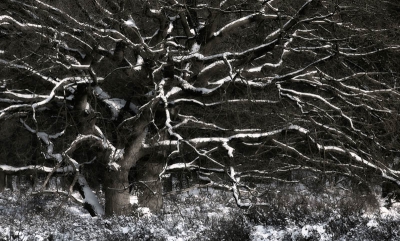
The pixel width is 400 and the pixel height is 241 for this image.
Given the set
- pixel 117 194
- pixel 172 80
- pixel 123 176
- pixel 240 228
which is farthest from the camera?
pixel 117 194

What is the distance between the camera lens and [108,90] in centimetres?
1511

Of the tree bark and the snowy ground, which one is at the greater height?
the tree bark

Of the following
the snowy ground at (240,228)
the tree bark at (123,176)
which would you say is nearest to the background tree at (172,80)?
the tree bark at (123,176)

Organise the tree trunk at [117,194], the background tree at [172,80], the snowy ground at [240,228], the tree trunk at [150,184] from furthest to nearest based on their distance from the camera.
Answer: the tree trunk at [150,184], the tree trunk at [117,194], the background tree at [172,80], the snowy ground at [240,228]

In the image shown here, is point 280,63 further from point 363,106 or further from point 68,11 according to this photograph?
point 68,11

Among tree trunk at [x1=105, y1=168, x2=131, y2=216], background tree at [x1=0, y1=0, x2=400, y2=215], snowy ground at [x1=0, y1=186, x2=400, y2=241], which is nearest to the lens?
snowy ground at [x1=0, y1=186, x2=400, y2=241]

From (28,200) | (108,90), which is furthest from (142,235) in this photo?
(28,200)

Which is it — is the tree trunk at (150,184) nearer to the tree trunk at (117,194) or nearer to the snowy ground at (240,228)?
the tree trunk at (117,194)

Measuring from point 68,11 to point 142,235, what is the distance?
5.86 metres

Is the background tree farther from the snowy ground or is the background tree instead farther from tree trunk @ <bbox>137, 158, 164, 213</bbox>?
the snowy ground

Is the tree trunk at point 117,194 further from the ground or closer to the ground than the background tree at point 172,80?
closer to the ground

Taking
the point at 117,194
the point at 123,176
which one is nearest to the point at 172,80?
the point at 123,176

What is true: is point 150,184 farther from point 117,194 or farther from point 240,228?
point 240,228

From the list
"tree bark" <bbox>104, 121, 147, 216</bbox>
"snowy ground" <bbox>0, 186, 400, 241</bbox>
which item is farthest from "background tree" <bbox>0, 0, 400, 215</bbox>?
"snowy ground" <bbox>0, 186, 400, 241</bbox>
